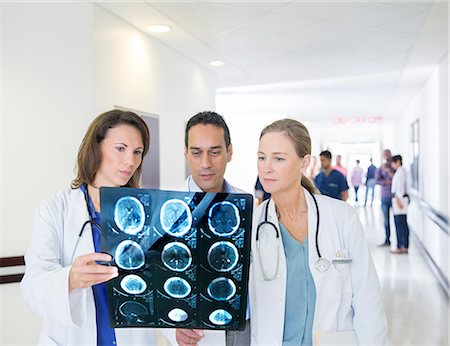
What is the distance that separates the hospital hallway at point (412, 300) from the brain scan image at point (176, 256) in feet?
8.02

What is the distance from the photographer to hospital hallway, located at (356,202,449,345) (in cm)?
310

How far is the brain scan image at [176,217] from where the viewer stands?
1054mm

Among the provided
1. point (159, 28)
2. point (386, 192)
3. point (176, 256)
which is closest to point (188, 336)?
point (176, 256)

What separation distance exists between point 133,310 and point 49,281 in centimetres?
23

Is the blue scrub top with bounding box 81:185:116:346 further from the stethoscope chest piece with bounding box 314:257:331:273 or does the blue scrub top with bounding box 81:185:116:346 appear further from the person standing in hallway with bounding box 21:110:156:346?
the stethoscope chest piece with bounding box 314:257:331:273

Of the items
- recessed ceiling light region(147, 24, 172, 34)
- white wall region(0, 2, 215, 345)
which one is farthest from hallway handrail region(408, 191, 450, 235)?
white wall region(0, 2, 215, 345)

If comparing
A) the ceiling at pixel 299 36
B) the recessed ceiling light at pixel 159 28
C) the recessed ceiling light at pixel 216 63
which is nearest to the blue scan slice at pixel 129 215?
the ceiling at pixel 299 36

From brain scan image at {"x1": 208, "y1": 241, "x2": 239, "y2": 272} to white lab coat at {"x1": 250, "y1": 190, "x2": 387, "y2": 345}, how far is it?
0.26 m

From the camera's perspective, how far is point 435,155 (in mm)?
4887

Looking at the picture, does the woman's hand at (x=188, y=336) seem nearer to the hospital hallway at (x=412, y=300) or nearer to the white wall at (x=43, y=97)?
the white wall at (x=43, y=97)

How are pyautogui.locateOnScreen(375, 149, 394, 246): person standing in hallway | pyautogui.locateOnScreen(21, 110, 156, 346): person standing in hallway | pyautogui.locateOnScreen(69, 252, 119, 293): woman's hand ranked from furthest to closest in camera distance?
pyautogui.locateOnScreen(375, 149, 394, 246): person standing in hallway → pyautogui.locateOnScreen(21, 110, 156, 346): person standing in hallway → pyautogui.locateOnScreen(69, 252, 119, 293): woman's hand

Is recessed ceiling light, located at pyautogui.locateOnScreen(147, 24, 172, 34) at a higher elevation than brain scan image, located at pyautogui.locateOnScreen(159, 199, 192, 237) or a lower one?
higher

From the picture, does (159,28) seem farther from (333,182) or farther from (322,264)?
(333,182)

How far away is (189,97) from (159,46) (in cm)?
47
